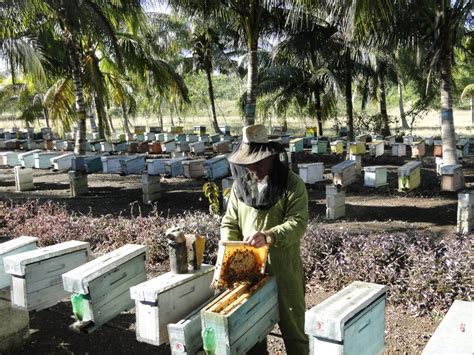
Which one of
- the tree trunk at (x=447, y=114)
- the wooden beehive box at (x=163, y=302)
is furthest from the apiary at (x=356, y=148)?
the wooden beehive box at (x=163, y=302)

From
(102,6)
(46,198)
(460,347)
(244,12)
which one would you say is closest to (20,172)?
(46,198)

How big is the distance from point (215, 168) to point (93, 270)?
22.1ft

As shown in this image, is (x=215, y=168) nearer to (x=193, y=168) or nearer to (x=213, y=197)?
(x=193, y=168)

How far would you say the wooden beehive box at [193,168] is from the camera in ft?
32.7

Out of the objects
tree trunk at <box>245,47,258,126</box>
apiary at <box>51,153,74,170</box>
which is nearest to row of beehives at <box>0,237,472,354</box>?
tree trunk at <box>245,47,258,126</box>

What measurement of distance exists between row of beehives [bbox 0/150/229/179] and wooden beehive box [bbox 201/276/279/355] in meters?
6.94

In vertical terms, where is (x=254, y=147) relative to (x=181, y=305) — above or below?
above

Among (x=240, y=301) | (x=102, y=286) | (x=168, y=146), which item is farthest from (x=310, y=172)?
(x=168, y=146)

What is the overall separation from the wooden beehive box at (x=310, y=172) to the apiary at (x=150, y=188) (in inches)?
113

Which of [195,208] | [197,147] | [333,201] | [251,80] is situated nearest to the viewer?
[333,201]

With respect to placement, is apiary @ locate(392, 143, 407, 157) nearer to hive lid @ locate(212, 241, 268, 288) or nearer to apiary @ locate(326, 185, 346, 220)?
apiary @ locate(326, 185, 346, 220)

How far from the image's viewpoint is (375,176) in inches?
360

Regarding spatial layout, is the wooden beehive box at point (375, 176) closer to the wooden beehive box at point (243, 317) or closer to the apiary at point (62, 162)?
the apiary at point (62, 162)

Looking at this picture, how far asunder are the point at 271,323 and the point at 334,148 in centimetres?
1233
